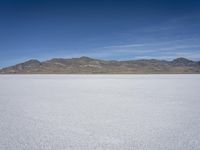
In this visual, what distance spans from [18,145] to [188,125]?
114 inches

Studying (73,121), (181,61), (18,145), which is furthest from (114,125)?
(181,61)

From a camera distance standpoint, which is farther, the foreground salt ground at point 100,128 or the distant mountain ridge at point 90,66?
the distant mountain ridge at point 90,66

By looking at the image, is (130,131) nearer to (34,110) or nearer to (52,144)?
(52,144)

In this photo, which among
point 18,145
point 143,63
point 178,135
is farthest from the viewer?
point 143,63

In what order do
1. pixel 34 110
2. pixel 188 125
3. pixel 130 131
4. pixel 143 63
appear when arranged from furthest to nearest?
pixel 143 63 → pixel 34 110 → pixel 188 125 → pixel 130 131

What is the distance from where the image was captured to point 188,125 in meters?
4.69

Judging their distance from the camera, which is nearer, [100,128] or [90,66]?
[100,128]

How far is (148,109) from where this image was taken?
21.3 feet

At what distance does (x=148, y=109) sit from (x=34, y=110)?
2790 mm

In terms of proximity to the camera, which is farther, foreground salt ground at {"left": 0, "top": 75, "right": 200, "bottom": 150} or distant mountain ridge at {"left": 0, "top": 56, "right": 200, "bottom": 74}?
distant mountain ridge at {"left": 0, "top": 56, "right": 200, "bottom": 74}

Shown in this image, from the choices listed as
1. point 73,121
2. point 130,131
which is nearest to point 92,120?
point 73,121

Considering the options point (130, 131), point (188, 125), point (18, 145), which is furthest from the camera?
point (188, 125)

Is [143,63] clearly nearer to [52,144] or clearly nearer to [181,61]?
[181,61]

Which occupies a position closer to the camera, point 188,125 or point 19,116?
point 188,125
